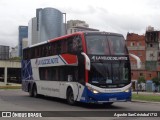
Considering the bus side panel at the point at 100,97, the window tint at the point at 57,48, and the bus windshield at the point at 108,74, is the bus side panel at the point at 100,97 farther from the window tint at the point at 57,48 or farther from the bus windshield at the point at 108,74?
the window tint at the point at 57,48

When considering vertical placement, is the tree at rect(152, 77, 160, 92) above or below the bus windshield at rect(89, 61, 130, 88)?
below

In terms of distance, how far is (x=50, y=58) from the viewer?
2720 centimetres

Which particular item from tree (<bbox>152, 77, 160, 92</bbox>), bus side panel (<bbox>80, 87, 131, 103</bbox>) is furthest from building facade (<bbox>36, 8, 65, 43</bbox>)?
tree (<bbox>152, 77, 160, 92</bbox>)

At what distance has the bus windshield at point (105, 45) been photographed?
21766 mm

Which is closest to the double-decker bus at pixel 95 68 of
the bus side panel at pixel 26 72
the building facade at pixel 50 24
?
the bus side panel at pixel 26 72

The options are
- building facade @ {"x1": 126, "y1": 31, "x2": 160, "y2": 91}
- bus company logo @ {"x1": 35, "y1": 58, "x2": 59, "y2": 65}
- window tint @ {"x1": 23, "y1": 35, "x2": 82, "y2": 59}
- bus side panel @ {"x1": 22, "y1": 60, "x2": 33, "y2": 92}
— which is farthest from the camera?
building facade @ {"x1": 126, "y1": 31, "x2": 160, "y2": 91}

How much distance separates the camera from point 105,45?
72.2 ft

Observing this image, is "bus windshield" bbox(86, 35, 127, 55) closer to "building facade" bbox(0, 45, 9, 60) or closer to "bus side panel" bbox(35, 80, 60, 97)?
"bus side panel" bbox(35, 80, 60, 97)

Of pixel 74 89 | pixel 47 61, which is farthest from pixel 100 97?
pixel 47 61

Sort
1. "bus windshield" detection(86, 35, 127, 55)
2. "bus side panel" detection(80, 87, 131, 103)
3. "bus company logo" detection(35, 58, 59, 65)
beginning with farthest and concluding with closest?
1. "bus company logo" detection(35, 58, 59, 65)
2. "bus windshield" detection(86, 35, 127, 55)
3. "bus side panel" detection(80, 87, 131, 103)

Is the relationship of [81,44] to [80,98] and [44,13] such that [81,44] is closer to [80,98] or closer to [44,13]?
[80,98]

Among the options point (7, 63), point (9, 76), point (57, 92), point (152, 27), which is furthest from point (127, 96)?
point (152, 27)

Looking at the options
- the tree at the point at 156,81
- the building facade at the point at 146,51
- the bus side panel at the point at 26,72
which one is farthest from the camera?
the building facade at the point at 146,51

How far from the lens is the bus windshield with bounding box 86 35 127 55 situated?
21766 mm
